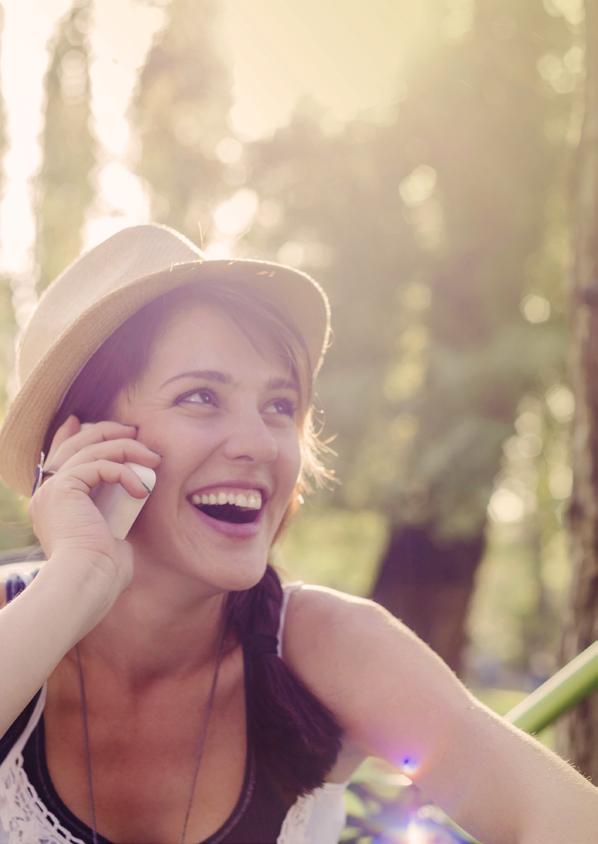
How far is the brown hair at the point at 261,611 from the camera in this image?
7.49 ft

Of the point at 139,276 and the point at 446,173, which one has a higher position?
the point at 446,173

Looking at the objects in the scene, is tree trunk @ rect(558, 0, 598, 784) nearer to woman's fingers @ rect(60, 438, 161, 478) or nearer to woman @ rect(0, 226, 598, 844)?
woman @ rect(0, 226, 598, 844)

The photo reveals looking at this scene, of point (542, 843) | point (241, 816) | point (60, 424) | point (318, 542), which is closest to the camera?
point (542, 843)

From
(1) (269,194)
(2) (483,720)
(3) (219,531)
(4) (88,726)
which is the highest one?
(1) (269,194)

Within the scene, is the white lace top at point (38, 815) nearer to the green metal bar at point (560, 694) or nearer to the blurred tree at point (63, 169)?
the green metal bar at point (560, 694)

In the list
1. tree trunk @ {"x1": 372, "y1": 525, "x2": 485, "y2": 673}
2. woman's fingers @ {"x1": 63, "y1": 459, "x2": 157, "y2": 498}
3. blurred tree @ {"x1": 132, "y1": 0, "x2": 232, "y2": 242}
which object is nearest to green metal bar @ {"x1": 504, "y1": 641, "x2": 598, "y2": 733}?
woman's fingers @ {"x1": 63, "y1": 459, "x2": 157, "y2": 498}

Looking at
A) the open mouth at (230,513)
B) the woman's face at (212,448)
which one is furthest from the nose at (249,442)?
the open mouth at (230,513)

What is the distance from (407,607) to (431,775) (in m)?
10.4

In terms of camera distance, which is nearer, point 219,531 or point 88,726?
point 219,531

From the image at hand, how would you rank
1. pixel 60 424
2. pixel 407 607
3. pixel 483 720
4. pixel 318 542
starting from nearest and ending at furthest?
pixel 483 720
pixel 60 424
pixel 407 607
pixel 318 542

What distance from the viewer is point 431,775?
207 cm

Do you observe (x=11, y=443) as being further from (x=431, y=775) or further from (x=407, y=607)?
(x=407, y=607)

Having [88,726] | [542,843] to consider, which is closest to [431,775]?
[542,843]

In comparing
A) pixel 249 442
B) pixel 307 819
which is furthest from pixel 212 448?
pixel 307 819
